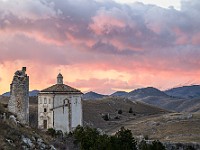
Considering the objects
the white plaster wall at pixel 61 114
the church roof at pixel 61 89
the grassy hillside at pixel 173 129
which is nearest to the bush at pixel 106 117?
the grassy hillside at pixel 173 129

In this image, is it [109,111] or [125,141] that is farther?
[109,111]

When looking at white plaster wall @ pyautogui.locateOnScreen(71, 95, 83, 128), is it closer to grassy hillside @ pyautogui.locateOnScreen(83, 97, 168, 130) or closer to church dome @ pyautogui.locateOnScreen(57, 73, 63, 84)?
church dome @ pyautogui.locateOnScreen(57, 73, 63, 84)

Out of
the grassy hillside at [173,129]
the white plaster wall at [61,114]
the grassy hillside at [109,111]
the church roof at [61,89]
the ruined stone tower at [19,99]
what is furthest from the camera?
the grassy hillside at [109,111]

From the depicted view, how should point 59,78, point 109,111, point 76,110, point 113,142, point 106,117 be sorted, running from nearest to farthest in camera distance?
point 113,142
point 76,110
point 59,78
point 106,117
point 109,111

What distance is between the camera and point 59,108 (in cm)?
6612

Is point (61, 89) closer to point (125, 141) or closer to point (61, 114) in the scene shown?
point (61, 114)

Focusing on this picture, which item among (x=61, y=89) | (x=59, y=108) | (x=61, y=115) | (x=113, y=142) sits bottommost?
(x=113, y=142)

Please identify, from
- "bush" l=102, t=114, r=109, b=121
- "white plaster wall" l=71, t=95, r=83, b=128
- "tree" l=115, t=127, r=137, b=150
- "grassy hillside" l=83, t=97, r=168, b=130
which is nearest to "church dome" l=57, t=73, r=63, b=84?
"white plaster wall" l=71, t=95, r=83, b=128

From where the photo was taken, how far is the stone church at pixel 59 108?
65875 millimetres

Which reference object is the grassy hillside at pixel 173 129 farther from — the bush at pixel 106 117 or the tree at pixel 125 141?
the bush at pixel 106 117

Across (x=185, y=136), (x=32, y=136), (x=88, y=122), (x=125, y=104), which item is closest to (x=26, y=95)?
(x=32, y=136)

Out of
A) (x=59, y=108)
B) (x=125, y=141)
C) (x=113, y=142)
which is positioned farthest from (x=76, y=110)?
(x=113, y=142)

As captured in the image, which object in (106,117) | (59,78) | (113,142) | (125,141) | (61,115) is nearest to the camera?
(113,142)

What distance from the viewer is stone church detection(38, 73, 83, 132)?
65.9 meters
